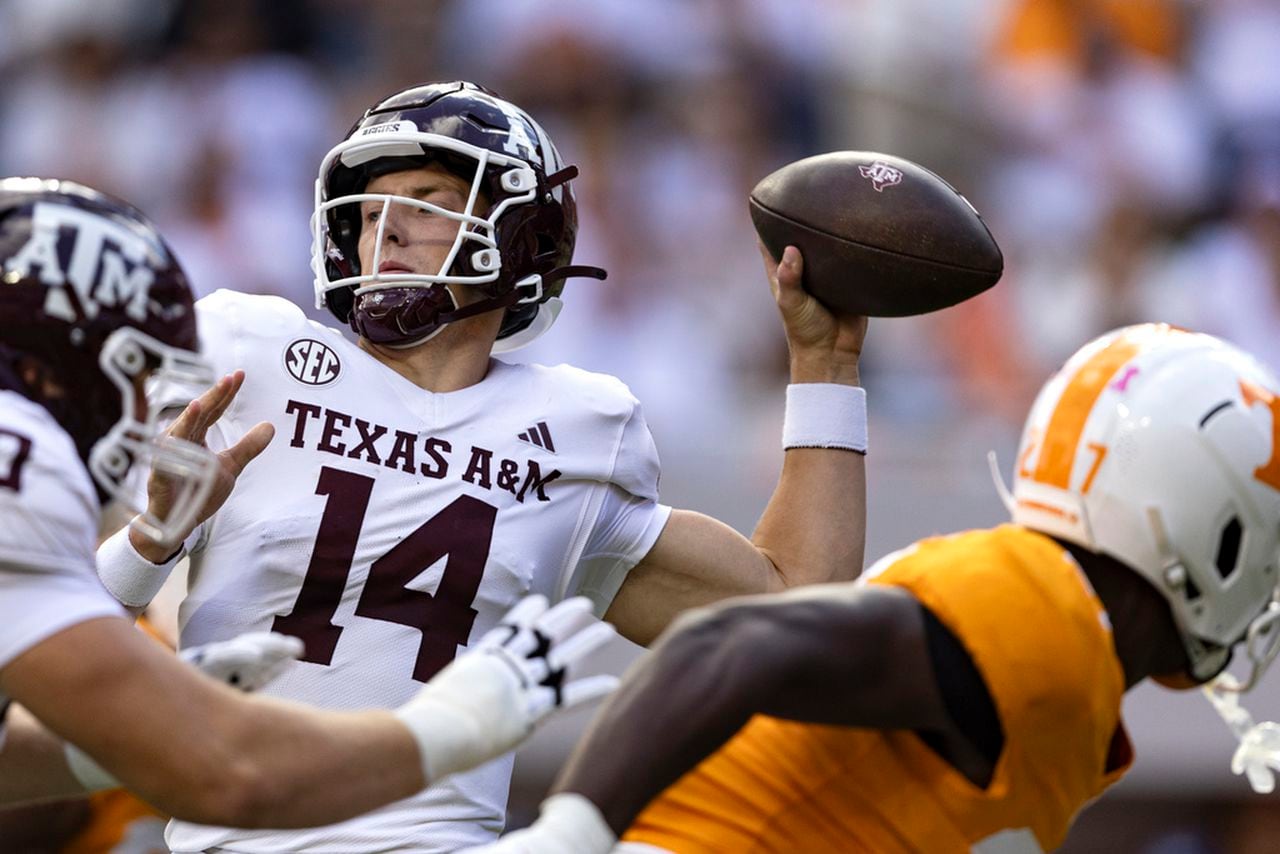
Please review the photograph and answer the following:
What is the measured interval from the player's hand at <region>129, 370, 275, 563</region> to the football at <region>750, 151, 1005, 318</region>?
0.98 m

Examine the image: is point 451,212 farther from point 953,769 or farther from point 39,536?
point 953,769

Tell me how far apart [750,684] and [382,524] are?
1008 mm

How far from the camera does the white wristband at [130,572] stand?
3.05 meters

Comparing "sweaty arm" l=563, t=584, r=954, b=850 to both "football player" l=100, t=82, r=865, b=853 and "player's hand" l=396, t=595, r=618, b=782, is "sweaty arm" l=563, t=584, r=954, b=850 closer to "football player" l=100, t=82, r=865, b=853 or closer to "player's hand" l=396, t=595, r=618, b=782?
"player's hand" l=396, t=595, r=618, b=782

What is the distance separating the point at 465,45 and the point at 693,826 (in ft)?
19.7

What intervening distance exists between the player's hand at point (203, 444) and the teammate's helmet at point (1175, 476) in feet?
3.96

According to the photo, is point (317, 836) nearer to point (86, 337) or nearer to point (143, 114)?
point (86, 337)

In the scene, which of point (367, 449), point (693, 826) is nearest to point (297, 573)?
point (367, 449)

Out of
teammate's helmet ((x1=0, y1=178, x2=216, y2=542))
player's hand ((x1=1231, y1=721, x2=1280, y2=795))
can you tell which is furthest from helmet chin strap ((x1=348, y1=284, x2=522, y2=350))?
player's hand ((x1=1231, y1=721, x2=1280, y2=795))

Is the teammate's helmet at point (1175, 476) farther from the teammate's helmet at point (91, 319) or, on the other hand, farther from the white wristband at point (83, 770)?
the white wristband at point (83, 770)

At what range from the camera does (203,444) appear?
3012 mm

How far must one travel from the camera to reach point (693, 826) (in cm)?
243

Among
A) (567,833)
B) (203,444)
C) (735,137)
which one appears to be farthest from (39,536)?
(735,137)

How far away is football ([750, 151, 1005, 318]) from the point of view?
126 inches
